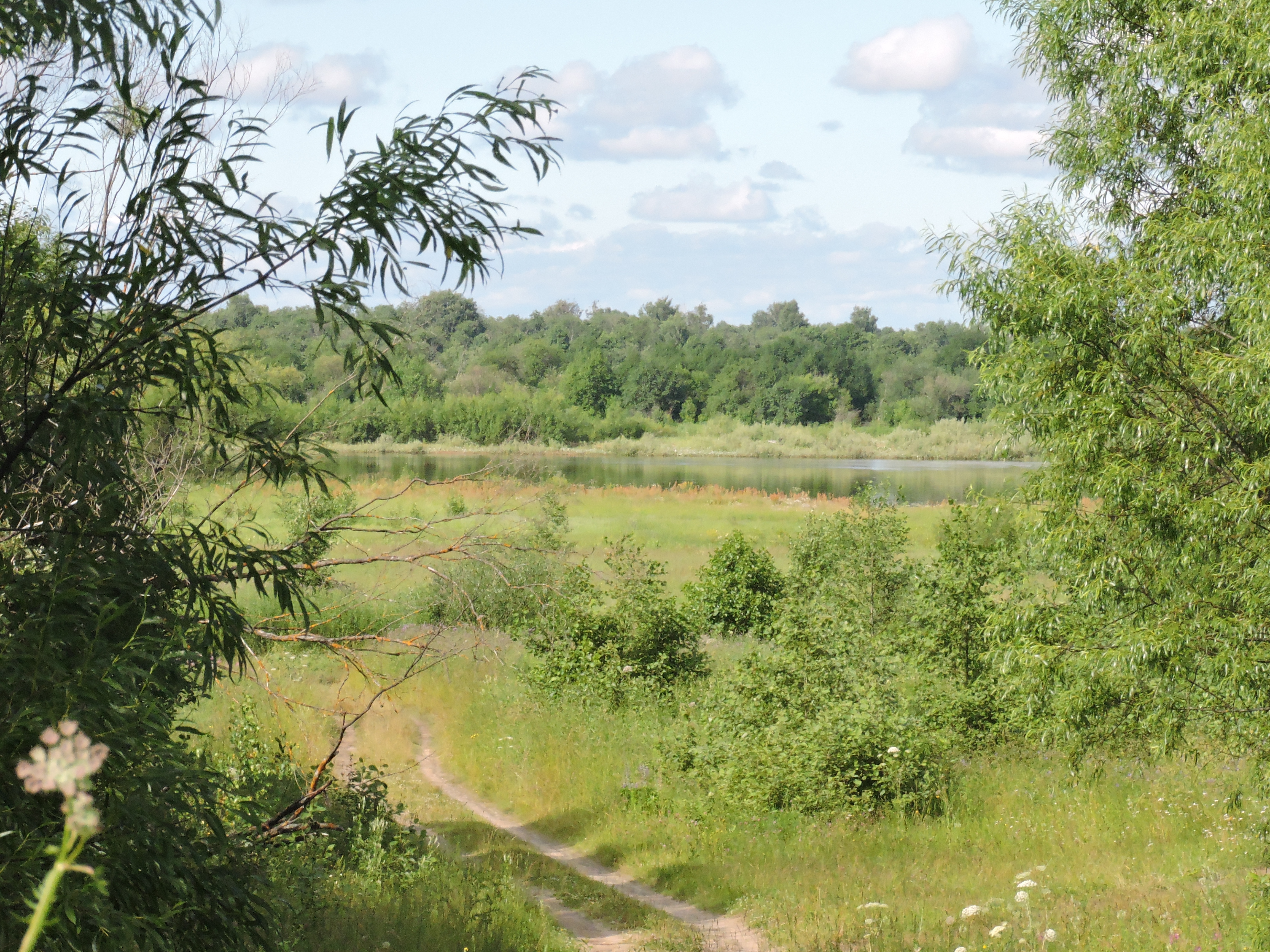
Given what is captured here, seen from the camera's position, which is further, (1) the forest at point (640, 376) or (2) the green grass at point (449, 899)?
(1) the forest at point (640, 376)

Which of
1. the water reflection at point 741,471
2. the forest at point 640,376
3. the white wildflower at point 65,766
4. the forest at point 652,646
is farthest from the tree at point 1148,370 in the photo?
the forest at point 640,376

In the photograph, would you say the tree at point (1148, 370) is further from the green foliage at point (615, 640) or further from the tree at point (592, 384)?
the tree at point (592, 384)

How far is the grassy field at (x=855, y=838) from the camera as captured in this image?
292 inches

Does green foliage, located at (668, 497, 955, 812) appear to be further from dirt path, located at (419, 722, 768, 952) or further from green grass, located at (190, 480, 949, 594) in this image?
green grass, located at (190, 480, 949, 594)

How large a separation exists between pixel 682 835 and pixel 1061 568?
14.6 feet

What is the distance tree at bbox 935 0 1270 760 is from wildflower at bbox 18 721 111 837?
814cm

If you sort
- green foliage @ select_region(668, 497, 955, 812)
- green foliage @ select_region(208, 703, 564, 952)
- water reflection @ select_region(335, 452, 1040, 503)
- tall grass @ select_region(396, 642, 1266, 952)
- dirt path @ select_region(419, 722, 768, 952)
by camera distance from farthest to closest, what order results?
1. water reflection @ select_region(335, 452, 1040, 503)
2. green foliage @ select_region(668, 497, 955, 812)
3. dirt path @ select_region(419, 722, 768, 952)
4. tall grass @ select_region(396, 642, 1266, 952)
5. green foliage @ select_region(208, 703, 564, 952)

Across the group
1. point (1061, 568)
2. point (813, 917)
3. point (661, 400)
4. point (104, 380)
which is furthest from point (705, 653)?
point (661, 400)

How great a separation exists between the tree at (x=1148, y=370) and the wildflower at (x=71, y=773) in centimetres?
814

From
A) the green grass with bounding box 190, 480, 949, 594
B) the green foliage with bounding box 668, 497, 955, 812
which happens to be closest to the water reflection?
the green grass with bounding box 190, 480, 949, 594

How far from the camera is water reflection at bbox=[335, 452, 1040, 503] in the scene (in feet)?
168

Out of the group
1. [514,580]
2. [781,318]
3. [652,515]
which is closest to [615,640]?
[514,580]

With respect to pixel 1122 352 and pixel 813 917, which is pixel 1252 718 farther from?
pixel 813 917

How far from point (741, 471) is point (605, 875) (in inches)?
2231
